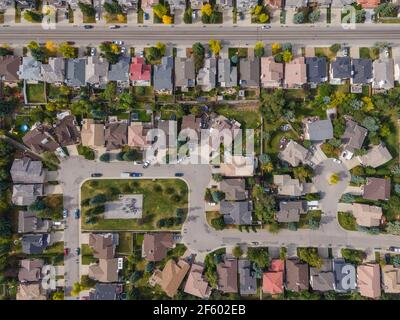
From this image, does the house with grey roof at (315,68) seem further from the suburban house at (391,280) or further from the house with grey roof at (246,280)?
the suburban house at (391,280)

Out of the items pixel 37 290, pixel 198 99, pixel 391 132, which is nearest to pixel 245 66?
pixel 198 99

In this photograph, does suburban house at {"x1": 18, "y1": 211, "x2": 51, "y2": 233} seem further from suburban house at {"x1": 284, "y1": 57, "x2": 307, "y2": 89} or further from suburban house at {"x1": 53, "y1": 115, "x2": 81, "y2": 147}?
suburban house at {"x1": 284, "y1": 57, "x2": 307, "y2": 89}

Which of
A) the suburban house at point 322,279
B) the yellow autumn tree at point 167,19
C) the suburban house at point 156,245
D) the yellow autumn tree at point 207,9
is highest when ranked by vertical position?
the yellow autumn tree at point 207,9

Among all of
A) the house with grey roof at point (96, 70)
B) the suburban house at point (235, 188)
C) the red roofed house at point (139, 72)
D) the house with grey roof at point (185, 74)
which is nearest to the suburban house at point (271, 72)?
the house with grey roof at point (185, 74)

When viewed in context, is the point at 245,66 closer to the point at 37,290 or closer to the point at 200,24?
the point at 200,24

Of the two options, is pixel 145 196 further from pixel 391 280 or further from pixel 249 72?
pixel 391 280

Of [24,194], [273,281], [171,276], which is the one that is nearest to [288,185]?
[273,281]
